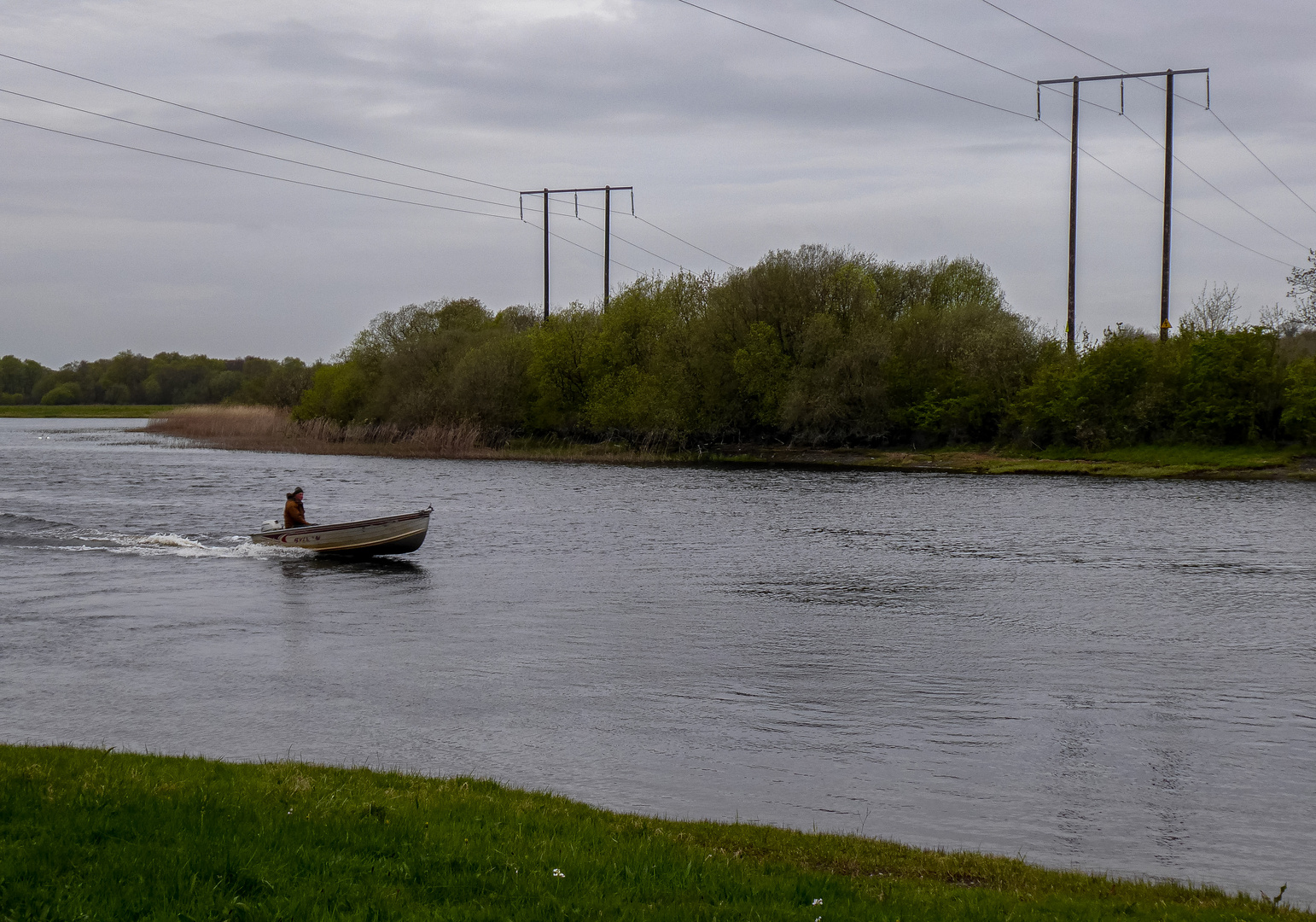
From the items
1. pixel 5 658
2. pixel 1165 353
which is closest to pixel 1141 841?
pixel 5 658

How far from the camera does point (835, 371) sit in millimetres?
73562

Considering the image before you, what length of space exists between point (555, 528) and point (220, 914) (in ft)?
107

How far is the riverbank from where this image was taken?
199 ft

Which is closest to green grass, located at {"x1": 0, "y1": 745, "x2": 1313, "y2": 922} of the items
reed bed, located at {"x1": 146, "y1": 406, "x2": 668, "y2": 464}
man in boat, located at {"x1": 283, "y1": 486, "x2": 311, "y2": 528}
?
man in boat, located at {"x1": 283, "y1": 486, "x2": 311, "y2": 528}

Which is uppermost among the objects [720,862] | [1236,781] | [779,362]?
[779,362]

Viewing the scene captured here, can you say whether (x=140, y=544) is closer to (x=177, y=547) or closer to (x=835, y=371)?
(x=177, y=547)

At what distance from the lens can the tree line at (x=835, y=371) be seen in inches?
2576

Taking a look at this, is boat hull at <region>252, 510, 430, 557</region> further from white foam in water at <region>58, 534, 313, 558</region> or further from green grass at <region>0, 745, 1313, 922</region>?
green grass at <region>0, 745, 1313, 922</region>

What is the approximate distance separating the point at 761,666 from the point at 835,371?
57.4m

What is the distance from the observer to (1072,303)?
64125 millimetres

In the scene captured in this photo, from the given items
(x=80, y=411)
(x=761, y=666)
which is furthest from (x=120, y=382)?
(x=761, y=666)

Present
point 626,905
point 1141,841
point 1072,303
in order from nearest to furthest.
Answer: point 626,905 → point 1141,841 → point 1072,303

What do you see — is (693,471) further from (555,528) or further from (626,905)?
(626,905)

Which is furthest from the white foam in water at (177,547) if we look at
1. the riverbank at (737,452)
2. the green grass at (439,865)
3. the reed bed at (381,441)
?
the reed bed at (381,441)
